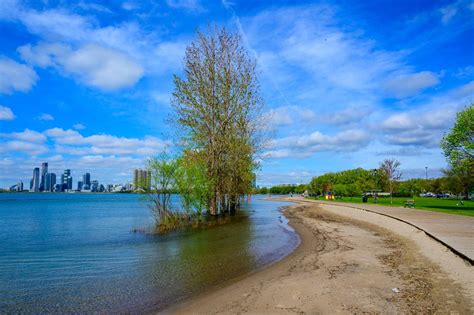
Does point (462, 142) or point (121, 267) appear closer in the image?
point (121, 267)

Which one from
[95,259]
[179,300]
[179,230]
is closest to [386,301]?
[179,300]

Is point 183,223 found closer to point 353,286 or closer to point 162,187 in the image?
point 162,187

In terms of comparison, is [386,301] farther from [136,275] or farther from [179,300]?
[136,275]

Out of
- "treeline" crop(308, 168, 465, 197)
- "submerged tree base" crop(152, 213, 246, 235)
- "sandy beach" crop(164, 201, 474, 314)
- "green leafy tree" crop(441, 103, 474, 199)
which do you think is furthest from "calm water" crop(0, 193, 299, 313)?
"treeline" crop(308, 168, 465, 197)

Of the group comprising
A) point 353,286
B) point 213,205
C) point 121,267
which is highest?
point 213,205

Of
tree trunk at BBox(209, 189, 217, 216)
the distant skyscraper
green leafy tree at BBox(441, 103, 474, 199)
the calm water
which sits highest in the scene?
green leafy tree at BBox(441, 103, 474, 199)

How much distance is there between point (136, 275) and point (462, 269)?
9886 mm

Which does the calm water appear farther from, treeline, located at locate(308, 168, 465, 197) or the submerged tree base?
treeline, located at locate(308, 168, 465, 197)

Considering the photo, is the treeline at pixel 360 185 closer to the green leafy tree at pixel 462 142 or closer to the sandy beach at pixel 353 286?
the green leafy tree at pixel 462 142

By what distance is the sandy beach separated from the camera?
7.08 m

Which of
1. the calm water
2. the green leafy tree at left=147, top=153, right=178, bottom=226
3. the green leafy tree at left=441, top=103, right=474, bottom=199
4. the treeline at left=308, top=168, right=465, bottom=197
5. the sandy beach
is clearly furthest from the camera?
the treeline at left=308, top=168, right=465, bottom=197

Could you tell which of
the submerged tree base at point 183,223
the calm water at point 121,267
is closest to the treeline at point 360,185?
the submerged tree base at point 183,223

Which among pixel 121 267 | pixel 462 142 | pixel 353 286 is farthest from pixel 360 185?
pixel 353 286

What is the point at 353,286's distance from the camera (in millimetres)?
8625
